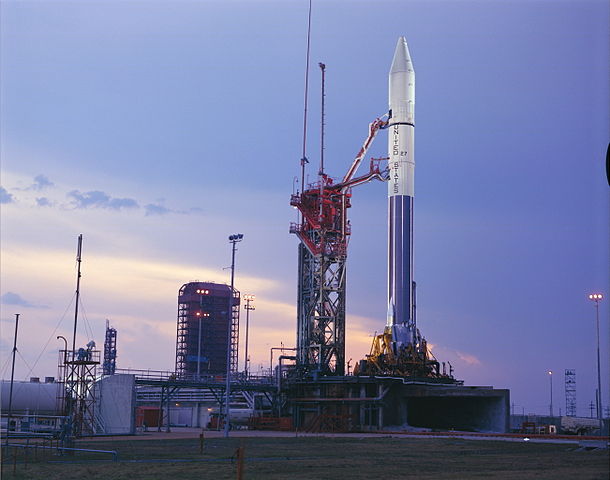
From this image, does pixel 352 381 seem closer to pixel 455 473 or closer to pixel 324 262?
pixel 324 262

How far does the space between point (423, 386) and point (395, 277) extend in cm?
1103

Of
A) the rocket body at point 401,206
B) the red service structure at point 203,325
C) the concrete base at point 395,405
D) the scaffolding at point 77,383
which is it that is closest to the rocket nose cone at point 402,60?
the rocket body at point 401,206

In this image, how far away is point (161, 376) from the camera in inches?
3206

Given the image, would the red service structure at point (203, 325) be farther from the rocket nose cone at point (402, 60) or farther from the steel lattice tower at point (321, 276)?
the rocket nose cone at point (402, 60)

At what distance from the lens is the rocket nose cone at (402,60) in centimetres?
8650

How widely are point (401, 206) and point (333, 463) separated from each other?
Answer: 166 feet

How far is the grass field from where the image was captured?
28.5 meters

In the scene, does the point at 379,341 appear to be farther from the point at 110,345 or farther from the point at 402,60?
the point at 110,345

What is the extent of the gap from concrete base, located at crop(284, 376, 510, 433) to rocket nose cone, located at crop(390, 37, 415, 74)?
32.0m

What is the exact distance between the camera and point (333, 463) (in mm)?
34344

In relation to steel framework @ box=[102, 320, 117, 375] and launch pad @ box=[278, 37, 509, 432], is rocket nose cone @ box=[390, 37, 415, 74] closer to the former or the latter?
launch pad @ box=[278, 37, 509, 432]

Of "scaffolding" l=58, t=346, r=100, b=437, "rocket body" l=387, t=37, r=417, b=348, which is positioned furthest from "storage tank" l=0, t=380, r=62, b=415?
"rocket body" l=387, t=37, r=417, b=348

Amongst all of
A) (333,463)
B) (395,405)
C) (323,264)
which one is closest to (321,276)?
(323,264)

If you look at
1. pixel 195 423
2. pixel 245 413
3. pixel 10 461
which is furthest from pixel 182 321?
pixel 10 461
